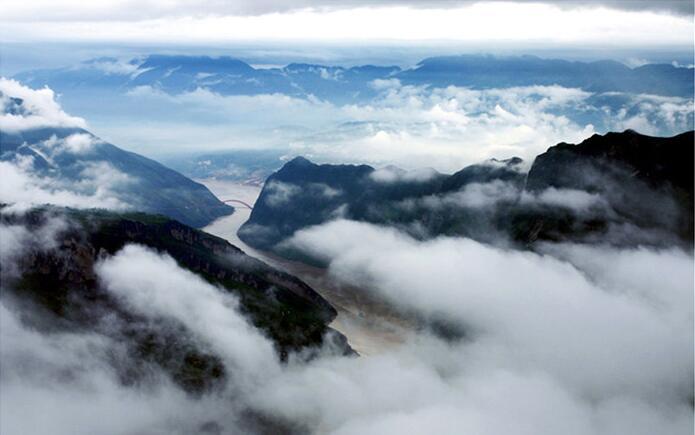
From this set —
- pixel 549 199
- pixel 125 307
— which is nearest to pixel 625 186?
pixel 549 199

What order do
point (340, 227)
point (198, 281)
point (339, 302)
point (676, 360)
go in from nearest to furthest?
point (676, 360)
point (198, 281)
point (339, 302)
point (340, 227)

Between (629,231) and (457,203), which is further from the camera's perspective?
(457,203)

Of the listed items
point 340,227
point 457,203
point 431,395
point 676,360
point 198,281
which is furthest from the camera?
point 340,227

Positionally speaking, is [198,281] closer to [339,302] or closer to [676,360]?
[339,302]

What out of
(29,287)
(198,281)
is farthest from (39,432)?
(198,281)

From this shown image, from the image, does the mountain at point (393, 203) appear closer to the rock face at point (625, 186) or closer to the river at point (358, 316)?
the rock face at point (625, 186)
